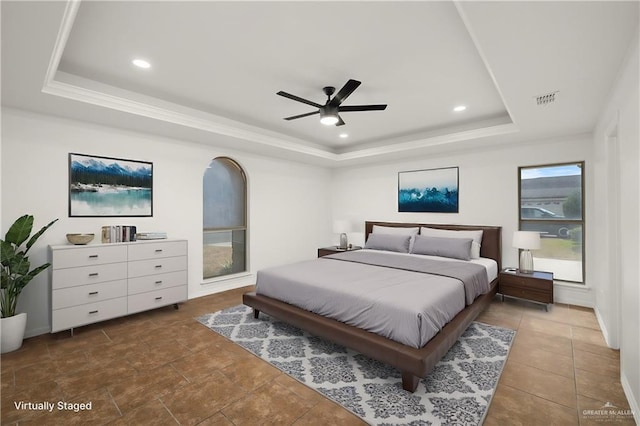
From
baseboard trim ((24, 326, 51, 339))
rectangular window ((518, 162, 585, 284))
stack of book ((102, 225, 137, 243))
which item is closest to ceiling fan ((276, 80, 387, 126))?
stack of book ((102, 225, 137, 243))

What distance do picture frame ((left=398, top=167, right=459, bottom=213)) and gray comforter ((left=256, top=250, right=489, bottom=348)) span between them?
1.45 meters

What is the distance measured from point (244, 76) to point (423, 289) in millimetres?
2757

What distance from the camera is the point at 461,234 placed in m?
4.70

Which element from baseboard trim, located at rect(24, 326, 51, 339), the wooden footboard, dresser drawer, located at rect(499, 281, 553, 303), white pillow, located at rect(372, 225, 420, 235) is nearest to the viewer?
the wooden footboard

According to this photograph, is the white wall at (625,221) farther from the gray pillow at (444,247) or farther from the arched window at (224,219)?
the arched window at (224,219)

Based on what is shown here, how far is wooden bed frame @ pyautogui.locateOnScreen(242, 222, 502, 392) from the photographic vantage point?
2.12 meters

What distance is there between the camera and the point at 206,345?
A: 9.52ft

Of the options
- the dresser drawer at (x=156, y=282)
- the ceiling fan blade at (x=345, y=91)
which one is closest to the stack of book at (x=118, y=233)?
the dresser drawer at (x=156, y=282)

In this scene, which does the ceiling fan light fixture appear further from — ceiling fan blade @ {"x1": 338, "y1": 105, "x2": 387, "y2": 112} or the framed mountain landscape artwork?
the framed mountain landscape artwork

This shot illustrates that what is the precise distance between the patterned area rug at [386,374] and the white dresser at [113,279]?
900 mm

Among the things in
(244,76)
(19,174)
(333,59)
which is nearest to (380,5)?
(333,59)

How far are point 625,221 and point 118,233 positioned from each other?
16.2ft

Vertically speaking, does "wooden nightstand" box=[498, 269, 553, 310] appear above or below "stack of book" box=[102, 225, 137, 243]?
below

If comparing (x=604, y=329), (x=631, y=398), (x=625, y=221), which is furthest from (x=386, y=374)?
(x=604, y=329)
